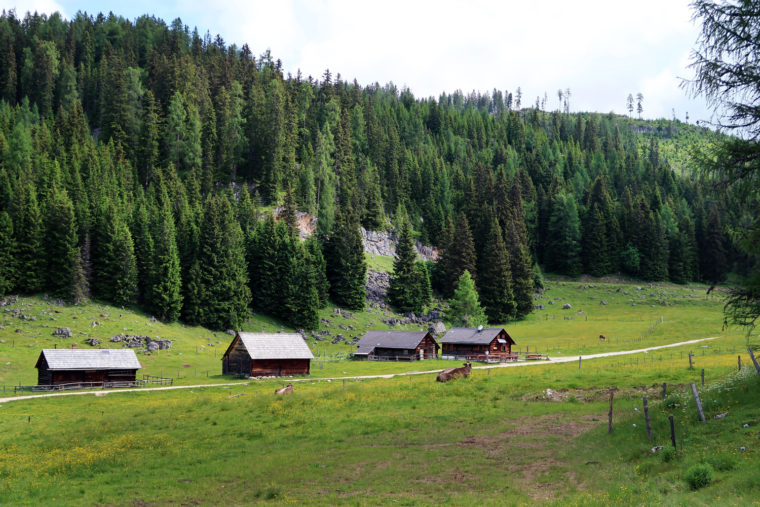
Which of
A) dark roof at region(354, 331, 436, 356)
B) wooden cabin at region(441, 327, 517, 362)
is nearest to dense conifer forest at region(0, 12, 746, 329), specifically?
dark roof at region(354, 331, 436, 356)

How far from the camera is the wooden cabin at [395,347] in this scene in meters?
76.8

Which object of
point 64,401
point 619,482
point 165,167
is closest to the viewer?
point 619,482

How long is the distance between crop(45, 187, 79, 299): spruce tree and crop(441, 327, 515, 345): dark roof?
54.0m

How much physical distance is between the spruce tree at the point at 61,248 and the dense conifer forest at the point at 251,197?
0.98 feet

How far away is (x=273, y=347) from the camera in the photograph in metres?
62.5

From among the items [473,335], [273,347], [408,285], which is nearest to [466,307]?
[408,285]

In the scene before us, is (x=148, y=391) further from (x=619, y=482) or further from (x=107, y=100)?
(x=107, y=100)

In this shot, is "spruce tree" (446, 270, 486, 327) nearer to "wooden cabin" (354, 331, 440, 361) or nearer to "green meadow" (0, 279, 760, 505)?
"wooden cabin" (354, 331, 440, 361)

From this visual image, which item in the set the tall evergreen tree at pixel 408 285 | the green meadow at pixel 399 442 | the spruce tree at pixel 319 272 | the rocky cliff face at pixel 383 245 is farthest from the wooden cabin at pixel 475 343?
the rocky cliff face at pixel 383 245

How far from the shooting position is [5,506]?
64.7 ft

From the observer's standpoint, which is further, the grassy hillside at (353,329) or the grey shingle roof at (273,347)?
the grassy hillside at (353,329)

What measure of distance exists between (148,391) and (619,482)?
44432 millimetres

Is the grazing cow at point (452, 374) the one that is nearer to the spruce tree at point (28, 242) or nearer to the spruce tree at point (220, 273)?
the spruce tree at point (220, 273)

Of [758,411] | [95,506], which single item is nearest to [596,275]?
[758,411]
